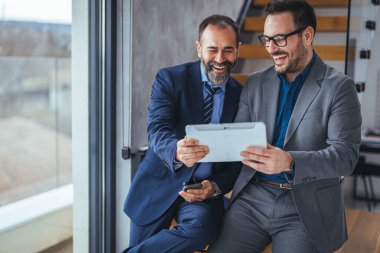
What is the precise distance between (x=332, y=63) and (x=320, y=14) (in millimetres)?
604

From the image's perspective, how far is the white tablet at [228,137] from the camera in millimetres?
1907

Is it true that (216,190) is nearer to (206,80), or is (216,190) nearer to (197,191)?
(197,191)

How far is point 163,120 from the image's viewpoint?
2.33 m

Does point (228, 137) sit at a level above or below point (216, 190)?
above

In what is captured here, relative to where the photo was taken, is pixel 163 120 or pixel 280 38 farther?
pixel 163 120

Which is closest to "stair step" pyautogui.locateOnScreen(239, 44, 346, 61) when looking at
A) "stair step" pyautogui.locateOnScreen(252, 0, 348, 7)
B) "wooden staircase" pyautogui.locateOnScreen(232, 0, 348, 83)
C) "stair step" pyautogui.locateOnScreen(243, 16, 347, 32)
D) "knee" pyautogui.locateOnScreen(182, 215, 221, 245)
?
"wooden staircase" pyautogui.locateOnScreen(232, 0, 348, 83)

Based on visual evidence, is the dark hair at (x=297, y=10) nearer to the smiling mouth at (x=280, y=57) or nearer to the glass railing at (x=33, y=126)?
the smiling mouth at (x=280, y=57)

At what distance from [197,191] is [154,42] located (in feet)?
4.37

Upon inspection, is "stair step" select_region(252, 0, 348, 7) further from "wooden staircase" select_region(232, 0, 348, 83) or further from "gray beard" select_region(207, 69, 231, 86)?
"gray beard" select_region(207, 69, 231, 86)

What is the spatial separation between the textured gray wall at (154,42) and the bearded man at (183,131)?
765mm

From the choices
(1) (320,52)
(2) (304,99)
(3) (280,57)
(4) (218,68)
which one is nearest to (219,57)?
(4) (218,68)

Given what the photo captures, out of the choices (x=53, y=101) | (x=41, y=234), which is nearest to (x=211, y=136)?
(x=53, y=101)

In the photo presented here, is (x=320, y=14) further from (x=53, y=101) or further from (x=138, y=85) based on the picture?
(x=53, y=101)

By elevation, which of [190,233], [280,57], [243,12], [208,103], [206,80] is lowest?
[190,233]
